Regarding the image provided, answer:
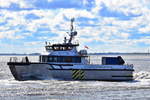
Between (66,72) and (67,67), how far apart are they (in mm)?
523

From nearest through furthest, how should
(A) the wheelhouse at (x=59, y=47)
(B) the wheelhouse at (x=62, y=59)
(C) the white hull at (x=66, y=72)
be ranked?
(C) the white hull at (x=66, y=72), (B) the wheelhouse at (x=62, y=59), (A) the wheelhouse at (x=59, y=47)

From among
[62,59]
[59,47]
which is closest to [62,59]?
[62,59]

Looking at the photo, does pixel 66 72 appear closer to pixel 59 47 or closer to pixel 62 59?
pixel 62 59

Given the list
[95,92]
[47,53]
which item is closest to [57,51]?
[47,53]

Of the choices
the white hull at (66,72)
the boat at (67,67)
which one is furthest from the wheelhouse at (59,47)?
the white hull at (66,72)

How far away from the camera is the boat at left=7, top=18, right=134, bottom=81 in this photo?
38469mm

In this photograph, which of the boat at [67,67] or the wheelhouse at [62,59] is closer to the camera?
the boat at [67,67]

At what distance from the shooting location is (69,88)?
→ 31.6 metres

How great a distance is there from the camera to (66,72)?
3906 centimetres

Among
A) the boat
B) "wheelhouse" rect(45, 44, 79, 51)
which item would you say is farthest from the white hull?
"wheelhouse" rect(45, 44, 79, 51)

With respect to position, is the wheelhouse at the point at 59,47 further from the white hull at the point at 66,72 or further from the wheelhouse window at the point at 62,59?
the white hull at the point at 66,72

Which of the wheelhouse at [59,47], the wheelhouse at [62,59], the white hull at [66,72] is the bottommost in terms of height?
the white hull at [66,72]

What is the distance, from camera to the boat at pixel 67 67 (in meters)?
38.5

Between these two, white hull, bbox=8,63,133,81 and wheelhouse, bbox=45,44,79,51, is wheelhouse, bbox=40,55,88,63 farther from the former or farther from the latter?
wheelhouse, bbox=45,44,79,51
